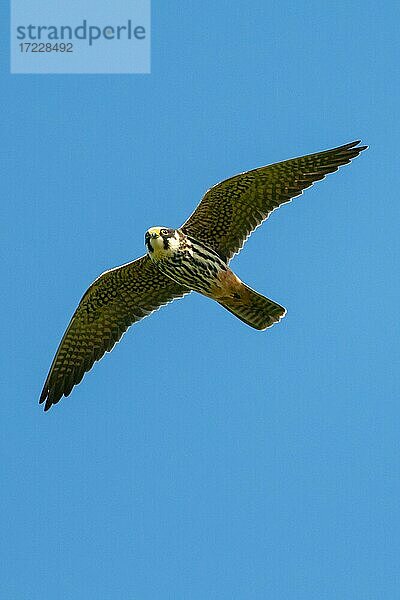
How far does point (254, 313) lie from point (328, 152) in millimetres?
2122

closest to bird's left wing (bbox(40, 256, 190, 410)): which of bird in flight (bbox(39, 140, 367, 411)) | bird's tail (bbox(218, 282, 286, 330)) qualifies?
bird in flight (bbox(39, 140, 367, 411))

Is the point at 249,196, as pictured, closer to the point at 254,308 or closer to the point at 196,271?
the point at 196,271

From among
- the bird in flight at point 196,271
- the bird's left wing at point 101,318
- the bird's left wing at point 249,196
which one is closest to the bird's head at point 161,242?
the bird in flight at point 196,271

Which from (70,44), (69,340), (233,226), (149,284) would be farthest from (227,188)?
(70,44)

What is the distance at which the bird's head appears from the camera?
17.3 m

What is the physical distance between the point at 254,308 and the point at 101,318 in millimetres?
2056

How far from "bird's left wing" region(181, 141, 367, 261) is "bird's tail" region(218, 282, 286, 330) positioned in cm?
50

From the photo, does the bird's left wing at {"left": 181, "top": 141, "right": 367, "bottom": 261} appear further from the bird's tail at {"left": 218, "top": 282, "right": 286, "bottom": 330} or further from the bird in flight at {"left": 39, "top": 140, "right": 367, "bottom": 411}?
the bird's tail at {"left": 218, "top": 282, "right": 286, "bottom": 330}

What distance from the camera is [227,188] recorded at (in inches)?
684

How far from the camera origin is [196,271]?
57.4 ft

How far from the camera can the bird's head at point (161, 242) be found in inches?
680

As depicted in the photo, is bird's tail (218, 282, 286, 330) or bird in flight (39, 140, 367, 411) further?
bird's tail (218, 282, 286, 330)

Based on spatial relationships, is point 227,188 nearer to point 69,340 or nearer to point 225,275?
point 225,275

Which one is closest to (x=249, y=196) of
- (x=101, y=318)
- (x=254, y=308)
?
(x=254, y=308)
